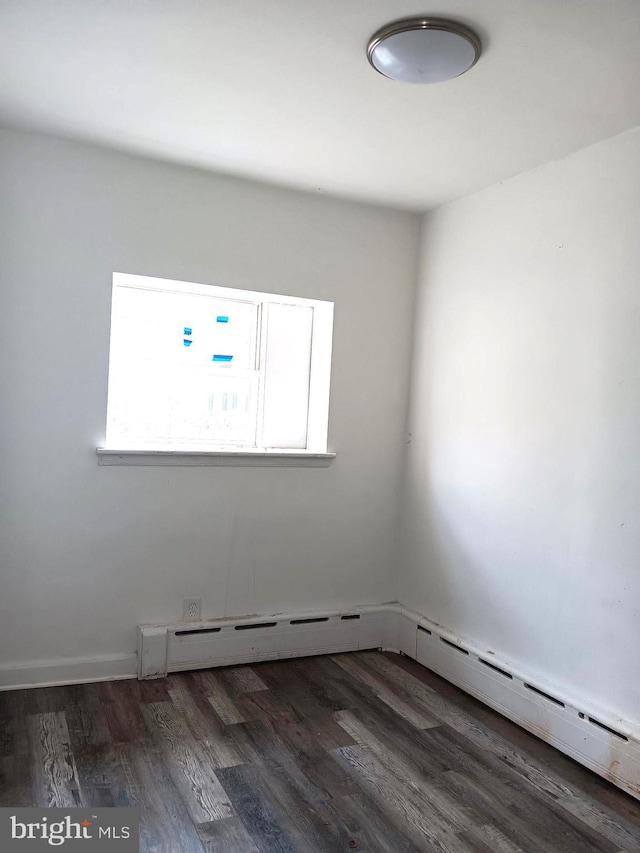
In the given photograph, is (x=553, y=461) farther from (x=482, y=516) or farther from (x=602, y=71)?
(x=602, y=71)

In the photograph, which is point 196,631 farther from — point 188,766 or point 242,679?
point 188,766

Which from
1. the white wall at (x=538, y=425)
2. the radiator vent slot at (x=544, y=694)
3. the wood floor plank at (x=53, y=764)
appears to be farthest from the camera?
the radiator vent slot at (x=544, y=694)

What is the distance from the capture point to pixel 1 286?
3.05 metres

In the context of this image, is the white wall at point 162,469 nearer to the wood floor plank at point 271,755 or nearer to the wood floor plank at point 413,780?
the wood floor plank at point 271,755

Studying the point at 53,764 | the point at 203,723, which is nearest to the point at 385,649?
the point at 203,723

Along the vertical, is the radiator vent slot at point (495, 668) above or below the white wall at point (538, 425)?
below

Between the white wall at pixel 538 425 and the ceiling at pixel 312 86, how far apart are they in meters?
→ 0.30

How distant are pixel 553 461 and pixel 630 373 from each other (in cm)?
53

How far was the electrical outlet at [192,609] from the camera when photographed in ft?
11.5

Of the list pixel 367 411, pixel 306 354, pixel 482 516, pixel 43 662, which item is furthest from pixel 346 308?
pixel 43 662

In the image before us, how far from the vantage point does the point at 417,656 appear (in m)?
3.80

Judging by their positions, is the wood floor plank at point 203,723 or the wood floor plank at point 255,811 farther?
the wood floor plank at point 203,723

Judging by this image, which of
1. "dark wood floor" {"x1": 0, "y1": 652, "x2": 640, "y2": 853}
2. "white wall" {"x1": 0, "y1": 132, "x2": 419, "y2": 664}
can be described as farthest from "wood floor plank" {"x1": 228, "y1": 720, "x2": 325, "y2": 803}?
"white wall" {"x1": 0, "y1": 132, "x2": 419, "y2": 664}

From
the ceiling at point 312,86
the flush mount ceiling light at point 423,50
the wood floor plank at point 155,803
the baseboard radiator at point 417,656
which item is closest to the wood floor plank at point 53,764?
the wood floor plank at point 155,803
